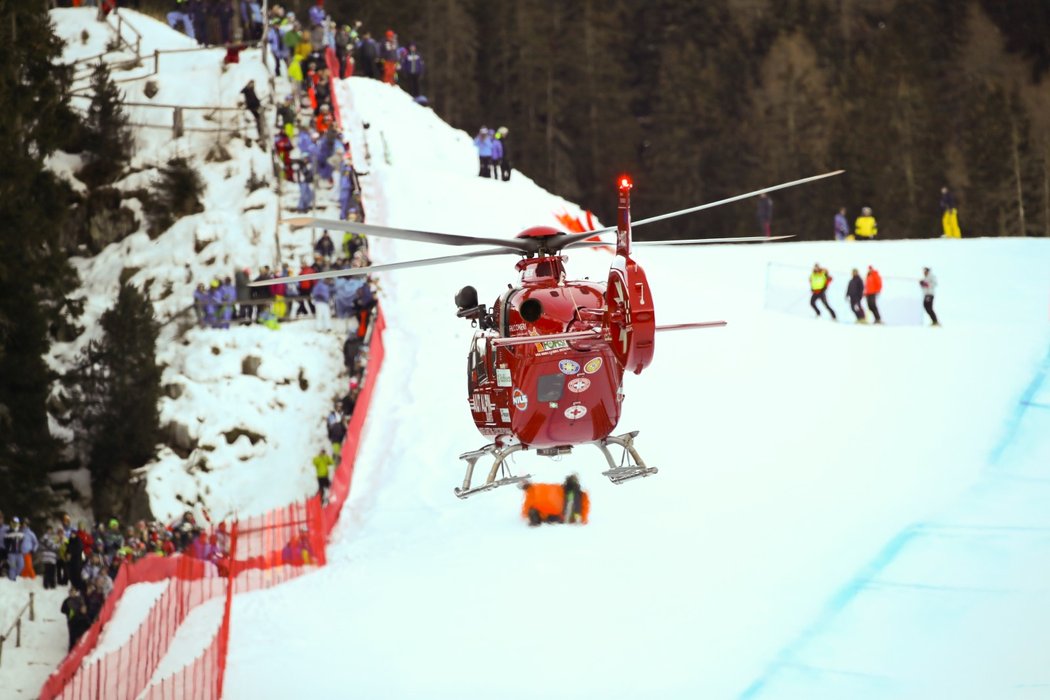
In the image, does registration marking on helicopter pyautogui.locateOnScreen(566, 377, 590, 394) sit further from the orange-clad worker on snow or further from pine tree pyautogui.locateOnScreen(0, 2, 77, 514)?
pine tree pyautogui.locateOnScreen(0, 2, 77, 514)

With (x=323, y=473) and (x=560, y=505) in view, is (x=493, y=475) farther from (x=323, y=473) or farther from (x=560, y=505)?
(x=323, y=473)

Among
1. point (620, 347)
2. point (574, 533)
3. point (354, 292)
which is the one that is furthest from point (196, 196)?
point (620, 347)

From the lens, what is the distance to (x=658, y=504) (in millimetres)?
26219

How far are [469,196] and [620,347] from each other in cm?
2259

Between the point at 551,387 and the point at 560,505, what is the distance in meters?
8.21

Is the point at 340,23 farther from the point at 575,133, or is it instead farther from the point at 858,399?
the point at 858,399

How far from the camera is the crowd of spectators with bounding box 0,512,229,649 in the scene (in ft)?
85.9

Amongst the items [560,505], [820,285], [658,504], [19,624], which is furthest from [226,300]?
[820,285]

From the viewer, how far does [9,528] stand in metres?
28.1

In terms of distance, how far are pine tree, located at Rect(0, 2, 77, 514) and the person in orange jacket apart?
17178 mm

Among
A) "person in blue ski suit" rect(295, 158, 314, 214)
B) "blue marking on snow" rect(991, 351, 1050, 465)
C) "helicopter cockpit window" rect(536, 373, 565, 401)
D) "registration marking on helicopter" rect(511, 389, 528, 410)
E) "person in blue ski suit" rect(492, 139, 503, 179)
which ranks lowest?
"blue marking on snow" rect(991, 351, 1050, 465)

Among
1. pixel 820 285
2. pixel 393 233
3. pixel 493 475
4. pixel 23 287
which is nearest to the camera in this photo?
pixel 393 233

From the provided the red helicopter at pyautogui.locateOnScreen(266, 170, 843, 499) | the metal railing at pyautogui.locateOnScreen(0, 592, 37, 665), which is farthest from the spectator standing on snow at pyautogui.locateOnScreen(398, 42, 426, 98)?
the red helicopter at pyautogui.locateOnScreen(266, 170, 843, 499)

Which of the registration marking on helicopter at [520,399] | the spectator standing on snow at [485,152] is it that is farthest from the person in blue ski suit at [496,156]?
the registration marking on helicopter at [520,399]
